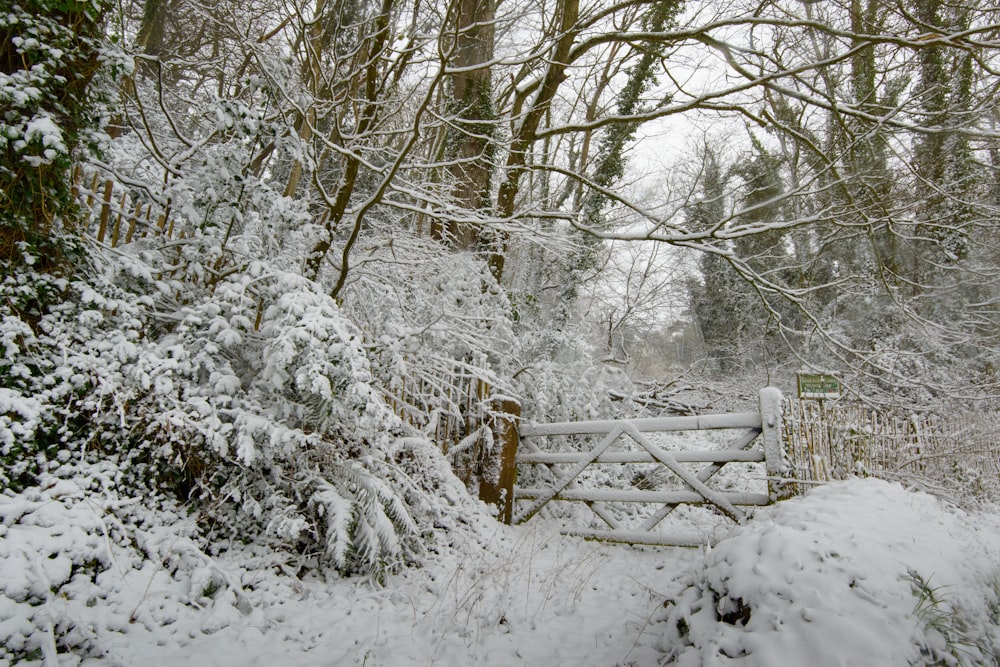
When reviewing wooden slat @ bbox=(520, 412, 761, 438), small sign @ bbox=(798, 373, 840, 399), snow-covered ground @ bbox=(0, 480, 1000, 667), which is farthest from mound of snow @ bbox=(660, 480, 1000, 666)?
small sign @ bbox=(798, 373, 840, 399)

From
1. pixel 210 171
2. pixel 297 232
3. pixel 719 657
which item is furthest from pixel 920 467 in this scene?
pixel 210 171

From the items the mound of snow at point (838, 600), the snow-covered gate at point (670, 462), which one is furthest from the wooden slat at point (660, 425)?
the mound of snow at point (838, 600)

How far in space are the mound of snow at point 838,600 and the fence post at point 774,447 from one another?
5.21ft

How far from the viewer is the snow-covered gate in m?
4.55

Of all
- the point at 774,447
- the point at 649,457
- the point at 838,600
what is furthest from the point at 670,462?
the point at 838,600

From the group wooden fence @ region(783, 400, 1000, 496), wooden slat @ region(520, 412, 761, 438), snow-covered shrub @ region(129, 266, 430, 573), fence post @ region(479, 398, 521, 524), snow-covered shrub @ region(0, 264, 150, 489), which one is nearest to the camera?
snow-covered shrub @ region(0, 264, 150, 489)

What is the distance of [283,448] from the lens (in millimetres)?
3008

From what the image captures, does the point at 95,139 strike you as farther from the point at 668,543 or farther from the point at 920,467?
the point at 920,467

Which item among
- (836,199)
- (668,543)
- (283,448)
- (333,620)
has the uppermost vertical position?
(836,199)

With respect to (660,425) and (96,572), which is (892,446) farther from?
(96,572)

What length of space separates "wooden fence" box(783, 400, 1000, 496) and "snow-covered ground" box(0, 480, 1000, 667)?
1237 millimetres

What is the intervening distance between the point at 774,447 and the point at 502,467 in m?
2.62

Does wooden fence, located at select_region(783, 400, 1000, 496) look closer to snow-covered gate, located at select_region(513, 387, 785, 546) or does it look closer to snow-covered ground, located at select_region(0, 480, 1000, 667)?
snow-covered gate, located at select_region(513, 387, 785, 546)

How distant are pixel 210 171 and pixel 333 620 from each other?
9.76 ft
